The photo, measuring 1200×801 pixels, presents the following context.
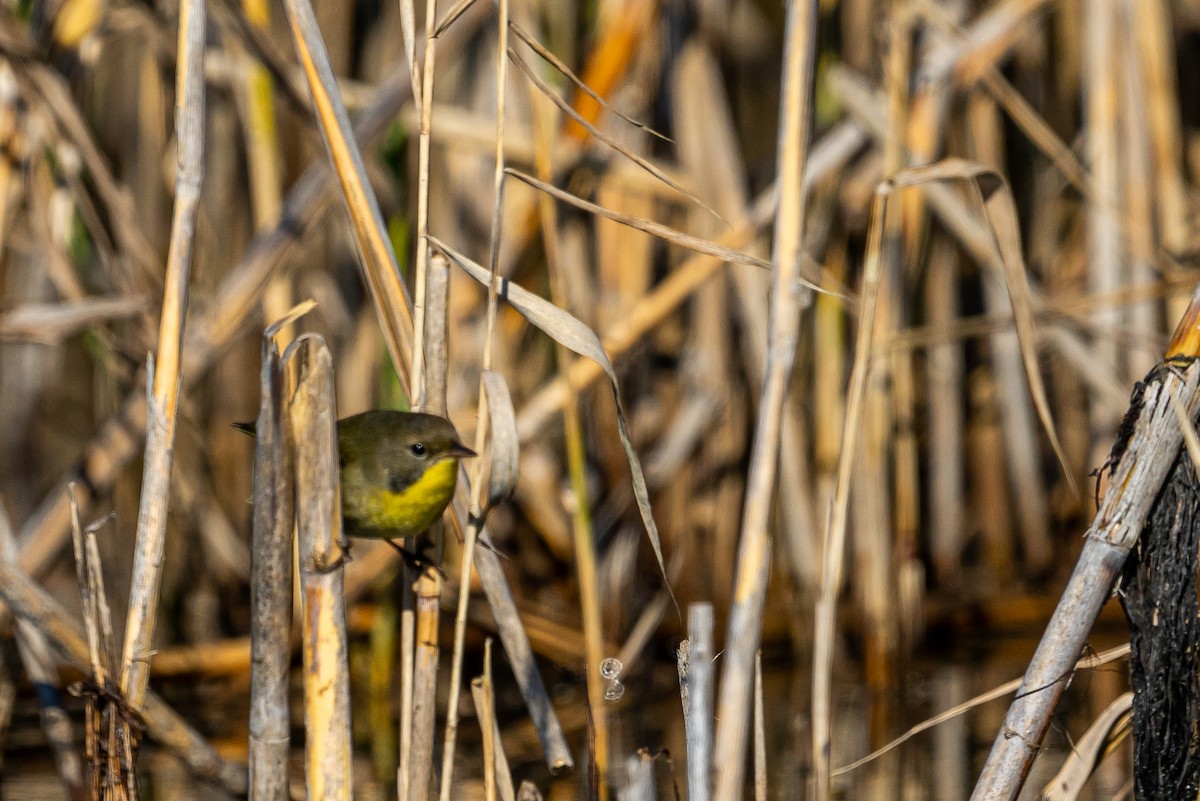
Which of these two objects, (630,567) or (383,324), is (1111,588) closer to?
(383,324)


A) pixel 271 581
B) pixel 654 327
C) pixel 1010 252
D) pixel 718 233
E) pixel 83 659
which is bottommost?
pixel 271 581

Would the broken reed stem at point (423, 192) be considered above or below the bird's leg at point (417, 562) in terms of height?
above

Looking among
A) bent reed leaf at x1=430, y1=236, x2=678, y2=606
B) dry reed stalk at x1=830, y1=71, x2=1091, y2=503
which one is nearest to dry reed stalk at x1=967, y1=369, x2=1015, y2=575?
dry reed stalk at x1=830, y1=71, x2=1091, y2=503

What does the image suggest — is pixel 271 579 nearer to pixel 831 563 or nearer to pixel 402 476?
pixel 402 476

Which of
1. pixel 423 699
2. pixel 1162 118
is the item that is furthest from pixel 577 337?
pixel 1162 118

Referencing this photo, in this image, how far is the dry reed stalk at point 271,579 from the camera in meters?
1.63

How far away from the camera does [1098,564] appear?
1698 millimetres

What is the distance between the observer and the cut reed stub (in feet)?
5.74

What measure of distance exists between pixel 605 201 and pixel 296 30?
7.01 ft

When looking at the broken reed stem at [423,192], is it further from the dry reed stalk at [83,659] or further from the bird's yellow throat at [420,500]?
the dry reed stalk at [83,659]

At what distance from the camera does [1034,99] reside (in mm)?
4801

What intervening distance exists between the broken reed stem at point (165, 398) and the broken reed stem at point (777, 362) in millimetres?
833

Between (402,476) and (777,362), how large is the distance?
71 centimetres

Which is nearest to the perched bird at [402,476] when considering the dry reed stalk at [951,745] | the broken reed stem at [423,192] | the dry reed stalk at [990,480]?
the broken reed stem at [423,192]
